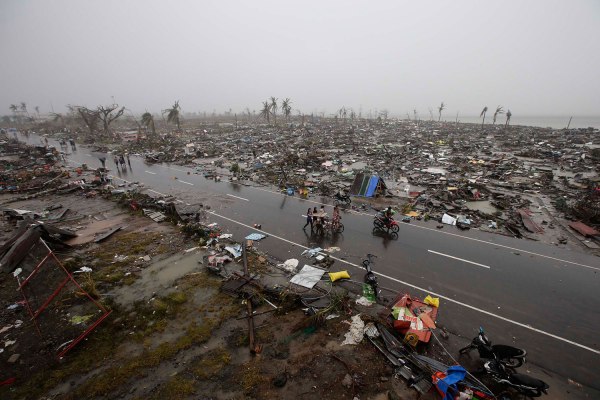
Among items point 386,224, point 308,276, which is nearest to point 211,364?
point 308,276

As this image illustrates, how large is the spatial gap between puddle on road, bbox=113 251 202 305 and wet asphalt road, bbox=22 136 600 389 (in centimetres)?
283

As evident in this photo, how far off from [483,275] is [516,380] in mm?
5418

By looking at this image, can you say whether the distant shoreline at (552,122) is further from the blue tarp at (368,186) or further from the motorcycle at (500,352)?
the motorcycle at (500,352)

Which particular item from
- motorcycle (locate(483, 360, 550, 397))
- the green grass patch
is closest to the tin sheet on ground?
the green grass patch

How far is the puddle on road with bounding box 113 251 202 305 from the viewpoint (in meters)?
9.26

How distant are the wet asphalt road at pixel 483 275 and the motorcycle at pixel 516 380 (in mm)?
1495

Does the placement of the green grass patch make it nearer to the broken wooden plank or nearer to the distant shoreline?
the broken wooden plank

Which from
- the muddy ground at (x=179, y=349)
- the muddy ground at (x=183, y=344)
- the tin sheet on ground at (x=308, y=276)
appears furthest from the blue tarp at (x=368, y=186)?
the muddy ground at (x=179, y=349)

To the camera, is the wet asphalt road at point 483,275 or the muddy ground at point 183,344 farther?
the wet asphalt road at point 483,275

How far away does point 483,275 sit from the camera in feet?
33.5

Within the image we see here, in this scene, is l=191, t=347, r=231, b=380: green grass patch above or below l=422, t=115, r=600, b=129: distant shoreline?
below

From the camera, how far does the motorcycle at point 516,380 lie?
5.34 metres

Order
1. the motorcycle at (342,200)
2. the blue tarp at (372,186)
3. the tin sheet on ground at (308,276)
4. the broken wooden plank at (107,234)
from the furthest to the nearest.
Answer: the blue tarp at (372,186), the motorcycle at (342,200), the broken wooden plank at (107,234), the tin sheet on ground at (308,276)

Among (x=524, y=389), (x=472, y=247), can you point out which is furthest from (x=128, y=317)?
(x=472, y=247)
